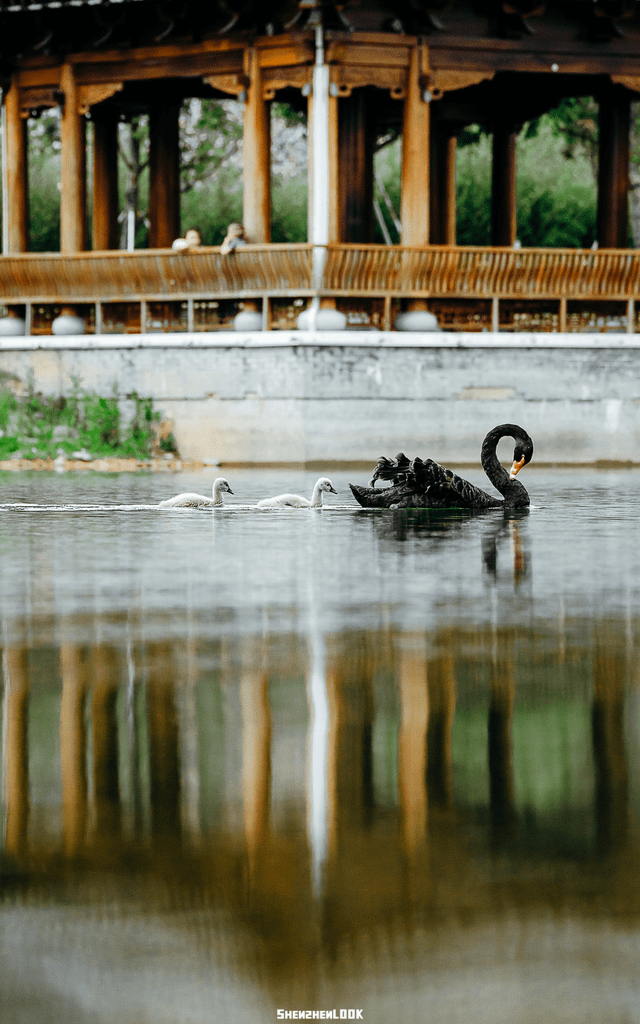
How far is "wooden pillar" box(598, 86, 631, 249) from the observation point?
25656mm

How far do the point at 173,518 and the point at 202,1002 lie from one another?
9883 mm

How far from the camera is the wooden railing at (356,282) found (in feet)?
71.9

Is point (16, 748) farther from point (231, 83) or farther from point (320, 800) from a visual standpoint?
point (231, 83)

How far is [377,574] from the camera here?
815 cm

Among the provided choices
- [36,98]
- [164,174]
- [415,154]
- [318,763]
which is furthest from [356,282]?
[318,763]

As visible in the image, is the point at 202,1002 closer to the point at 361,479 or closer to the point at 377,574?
the point at 377,574

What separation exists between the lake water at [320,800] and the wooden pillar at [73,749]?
0.04 ft

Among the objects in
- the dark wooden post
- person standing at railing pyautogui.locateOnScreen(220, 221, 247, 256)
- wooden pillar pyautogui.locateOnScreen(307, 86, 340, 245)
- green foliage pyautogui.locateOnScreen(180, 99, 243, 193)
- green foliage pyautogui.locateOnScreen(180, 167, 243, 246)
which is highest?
green foliage pyautogui.locateOnScreen(180, 99, 243, 193)

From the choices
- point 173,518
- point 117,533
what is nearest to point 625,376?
point 173,518

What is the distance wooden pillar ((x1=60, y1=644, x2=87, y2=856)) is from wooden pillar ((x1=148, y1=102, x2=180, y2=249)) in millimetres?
23341

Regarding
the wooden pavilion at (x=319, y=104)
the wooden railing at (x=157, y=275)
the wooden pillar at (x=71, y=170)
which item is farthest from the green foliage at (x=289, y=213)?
the wooden railing at (x=157, y=275)

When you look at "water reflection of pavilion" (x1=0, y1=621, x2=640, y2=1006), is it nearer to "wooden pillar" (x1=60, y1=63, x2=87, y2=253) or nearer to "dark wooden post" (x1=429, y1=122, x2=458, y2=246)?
"wooden pillar" (x1=60, y1=63, x2=87, y2=253)

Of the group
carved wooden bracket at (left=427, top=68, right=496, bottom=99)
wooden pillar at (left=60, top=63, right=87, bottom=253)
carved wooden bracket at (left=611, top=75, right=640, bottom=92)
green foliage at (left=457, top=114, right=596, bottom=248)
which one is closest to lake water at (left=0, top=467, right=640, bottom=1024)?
carved wooden bracket at (left=427, top=68, right=496, bottom=99)

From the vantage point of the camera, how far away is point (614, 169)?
84.3 ft
